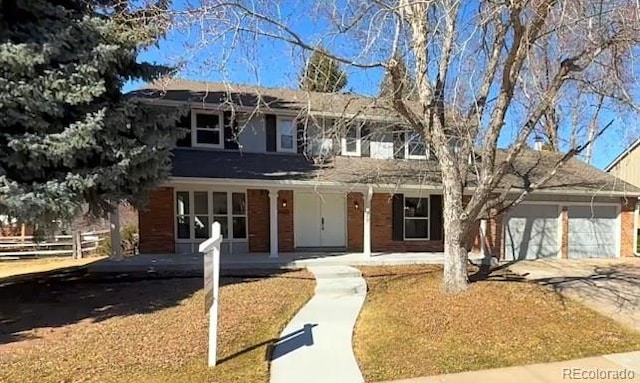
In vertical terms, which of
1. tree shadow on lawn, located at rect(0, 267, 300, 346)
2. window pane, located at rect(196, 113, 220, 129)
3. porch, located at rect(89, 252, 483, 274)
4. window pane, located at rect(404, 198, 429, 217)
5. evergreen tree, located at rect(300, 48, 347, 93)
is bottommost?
tree shadow on lawn, located at rect(0, 267, 300, 346)

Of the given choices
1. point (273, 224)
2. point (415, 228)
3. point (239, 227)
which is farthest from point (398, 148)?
point (239, 227)

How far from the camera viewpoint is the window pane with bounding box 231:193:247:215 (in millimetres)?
15984

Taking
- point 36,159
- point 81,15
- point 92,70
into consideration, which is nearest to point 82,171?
point 36,159

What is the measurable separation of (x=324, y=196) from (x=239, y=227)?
3.10 metres

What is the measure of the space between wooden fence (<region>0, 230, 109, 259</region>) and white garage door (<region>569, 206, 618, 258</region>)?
18010mm

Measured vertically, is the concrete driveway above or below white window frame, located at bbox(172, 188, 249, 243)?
below

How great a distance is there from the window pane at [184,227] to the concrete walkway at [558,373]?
11299 mm

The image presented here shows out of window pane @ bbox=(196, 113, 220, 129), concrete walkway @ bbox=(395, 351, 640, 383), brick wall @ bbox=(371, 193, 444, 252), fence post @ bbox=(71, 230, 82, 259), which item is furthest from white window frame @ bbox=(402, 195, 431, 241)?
fence post @ bbox=(71, 230, 82, 259)

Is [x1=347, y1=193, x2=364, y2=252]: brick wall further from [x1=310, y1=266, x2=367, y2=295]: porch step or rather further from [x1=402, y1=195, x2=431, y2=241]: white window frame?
[x1=310, y1=266, x2=367, y2=295]: porch step

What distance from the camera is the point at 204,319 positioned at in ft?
26.3

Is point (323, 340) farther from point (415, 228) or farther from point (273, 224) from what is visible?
point (415, 228)

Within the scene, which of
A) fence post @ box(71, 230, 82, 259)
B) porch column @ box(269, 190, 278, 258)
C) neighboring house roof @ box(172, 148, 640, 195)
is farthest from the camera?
fence post @ box(71, 230, 82, 259)

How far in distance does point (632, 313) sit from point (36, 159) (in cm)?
1091

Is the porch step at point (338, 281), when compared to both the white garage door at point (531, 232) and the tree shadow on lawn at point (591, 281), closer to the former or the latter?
the tree shadow on lawn at point (591, 281)
